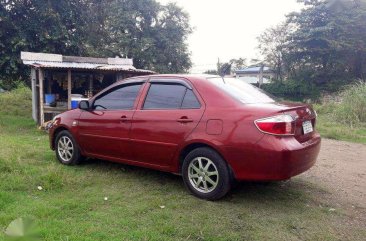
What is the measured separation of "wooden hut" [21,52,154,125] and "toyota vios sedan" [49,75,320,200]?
603cm

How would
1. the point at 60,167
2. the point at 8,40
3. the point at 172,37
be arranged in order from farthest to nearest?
the point at 172,37
the point at 8,40
the point at 60,167

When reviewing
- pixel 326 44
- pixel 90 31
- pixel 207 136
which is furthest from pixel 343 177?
pixel 326 44

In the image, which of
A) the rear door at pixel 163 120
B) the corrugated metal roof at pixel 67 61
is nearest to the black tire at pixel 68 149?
the rear door at pixel 163 120

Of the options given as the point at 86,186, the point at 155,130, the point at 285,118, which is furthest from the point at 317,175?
the point at 86,186

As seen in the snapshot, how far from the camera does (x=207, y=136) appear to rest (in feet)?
13.7

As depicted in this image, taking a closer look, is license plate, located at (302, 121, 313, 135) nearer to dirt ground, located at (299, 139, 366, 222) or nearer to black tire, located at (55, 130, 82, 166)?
dirt ground, located at (299, 139, 366, 222)

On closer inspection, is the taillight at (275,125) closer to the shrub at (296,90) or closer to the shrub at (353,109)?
the shrub at (353,109)

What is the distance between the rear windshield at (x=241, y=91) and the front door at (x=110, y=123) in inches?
49.0

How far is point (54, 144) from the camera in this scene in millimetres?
6230

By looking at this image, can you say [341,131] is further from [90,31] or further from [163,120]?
[90,31]

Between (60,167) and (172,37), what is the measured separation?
2115 centimetres

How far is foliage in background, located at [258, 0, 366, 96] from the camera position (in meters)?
23.5

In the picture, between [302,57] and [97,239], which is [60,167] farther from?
[302,57]

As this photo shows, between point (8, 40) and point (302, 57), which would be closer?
point (8, 40)
